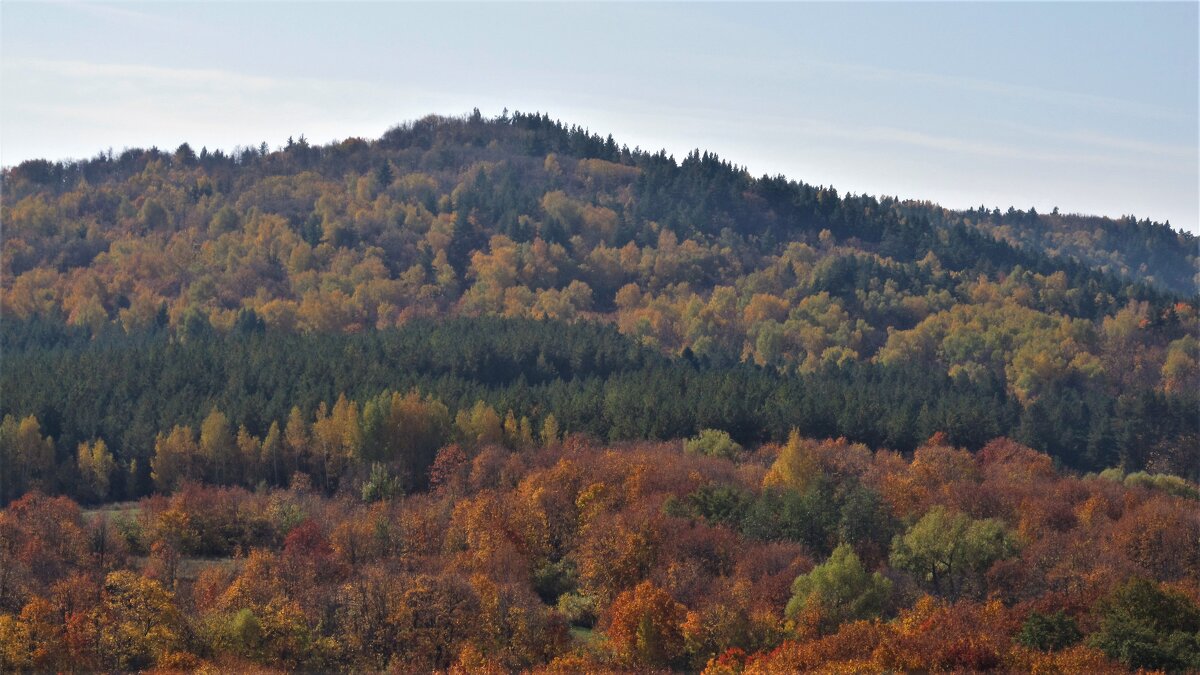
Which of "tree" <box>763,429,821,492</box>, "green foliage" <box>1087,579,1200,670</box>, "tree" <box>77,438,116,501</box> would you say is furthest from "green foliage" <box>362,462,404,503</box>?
"green foliage" <box>1087,579,1200,670</box>

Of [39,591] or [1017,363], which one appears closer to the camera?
[39,591]

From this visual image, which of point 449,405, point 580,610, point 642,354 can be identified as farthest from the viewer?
point 642,354

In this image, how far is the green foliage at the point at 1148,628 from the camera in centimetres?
5725

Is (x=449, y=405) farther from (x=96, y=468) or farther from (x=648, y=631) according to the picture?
(x=648, y=631)

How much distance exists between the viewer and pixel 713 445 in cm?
10481

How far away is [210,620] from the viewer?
209 feet

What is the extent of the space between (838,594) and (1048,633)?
11209 mm

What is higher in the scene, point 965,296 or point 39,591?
point 965,296

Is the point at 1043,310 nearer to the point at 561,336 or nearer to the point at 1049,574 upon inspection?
the point at 561,336

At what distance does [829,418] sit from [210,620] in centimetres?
6042

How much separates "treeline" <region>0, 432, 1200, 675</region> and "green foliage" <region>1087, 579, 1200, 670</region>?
0.13 m

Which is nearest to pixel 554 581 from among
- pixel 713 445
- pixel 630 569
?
pixel 630 569

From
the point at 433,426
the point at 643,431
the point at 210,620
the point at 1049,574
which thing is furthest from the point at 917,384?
the point at 210,620

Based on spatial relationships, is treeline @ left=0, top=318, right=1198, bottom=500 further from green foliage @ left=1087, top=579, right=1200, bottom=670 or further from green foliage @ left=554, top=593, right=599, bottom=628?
green foliage @ left=1087, top=579, right=1200, bottom=670
